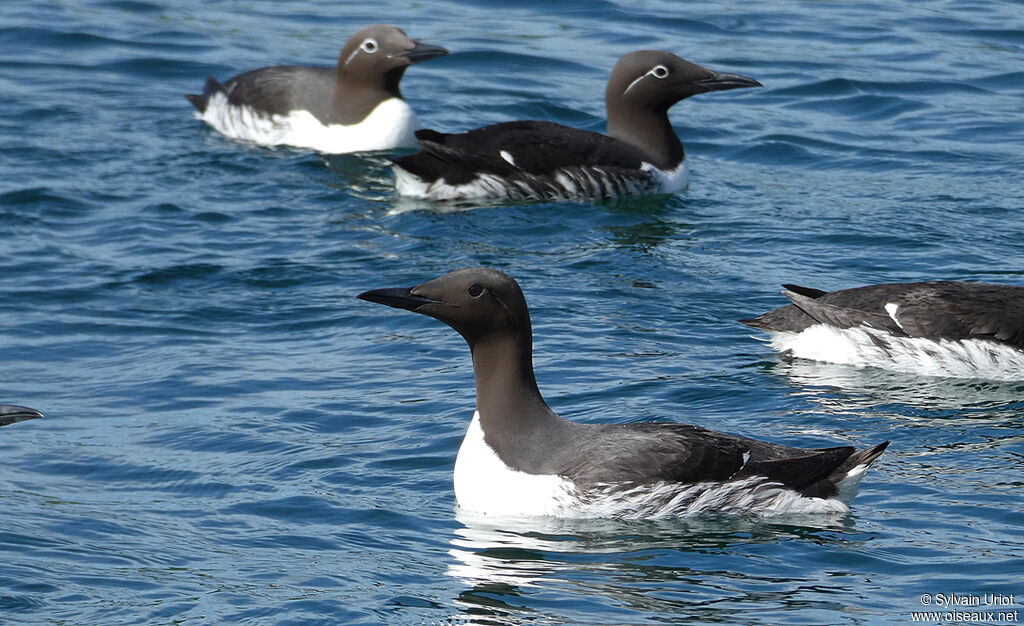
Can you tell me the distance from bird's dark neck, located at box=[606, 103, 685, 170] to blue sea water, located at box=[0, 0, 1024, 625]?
1.48ft

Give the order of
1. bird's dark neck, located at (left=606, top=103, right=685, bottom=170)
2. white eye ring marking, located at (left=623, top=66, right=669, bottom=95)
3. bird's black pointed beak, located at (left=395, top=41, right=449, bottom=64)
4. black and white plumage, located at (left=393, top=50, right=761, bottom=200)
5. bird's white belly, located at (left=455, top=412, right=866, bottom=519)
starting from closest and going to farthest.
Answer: bird's white belly, located at (left=455, top=412, right=866, bottom=519)
black and white plumage, located at (left=393, top=50, right=761, bottom=200)
white eye ring marking, located at (left=623, top=66, right=669, bottom=95)
bird's dark neck, located at (left=606, top=103, right=685, bottom=170)
bird's black pointed beak, located at (left=395, top=41, right=449, bottom=64)

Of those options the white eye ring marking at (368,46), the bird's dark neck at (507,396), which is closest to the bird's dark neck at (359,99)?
the white eye ring marking at (368,46)

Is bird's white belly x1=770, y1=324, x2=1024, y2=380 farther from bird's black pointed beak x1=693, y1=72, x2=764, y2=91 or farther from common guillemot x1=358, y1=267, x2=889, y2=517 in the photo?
bird's black pointed beak x1=693, y1=72, x2=764, y2=91

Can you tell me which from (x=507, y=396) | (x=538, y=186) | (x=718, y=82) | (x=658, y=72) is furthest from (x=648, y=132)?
(x=507, y=396)

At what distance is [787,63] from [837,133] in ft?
8.65

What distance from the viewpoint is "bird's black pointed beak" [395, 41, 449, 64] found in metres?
14.5

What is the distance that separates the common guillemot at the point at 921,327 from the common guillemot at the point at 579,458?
2360 mm

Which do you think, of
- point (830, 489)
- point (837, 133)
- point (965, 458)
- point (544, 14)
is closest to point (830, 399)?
point (965, 458)

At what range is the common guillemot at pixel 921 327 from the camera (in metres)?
9.87

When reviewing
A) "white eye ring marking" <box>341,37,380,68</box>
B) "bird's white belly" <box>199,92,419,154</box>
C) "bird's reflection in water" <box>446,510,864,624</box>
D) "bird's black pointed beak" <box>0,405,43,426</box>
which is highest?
"white eye ring marking" <box>341,37,380,68</box>

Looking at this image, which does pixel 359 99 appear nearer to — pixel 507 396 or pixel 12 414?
pixel 507 396

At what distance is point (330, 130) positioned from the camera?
49.6ft

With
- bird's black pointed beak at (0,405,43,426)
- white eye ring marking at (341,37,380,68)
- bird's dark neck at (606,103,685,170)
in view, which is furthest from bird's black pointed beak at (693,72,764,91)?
bird's black pointed beak at (0,405,43,426)

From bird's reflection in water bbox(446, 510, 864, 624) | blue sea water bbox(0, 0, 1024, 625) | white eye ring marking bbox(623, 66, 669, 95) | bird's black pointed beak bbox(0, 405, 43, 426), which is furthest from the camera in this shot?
white eye ring marking bbox(623, 66, 669, 95)
